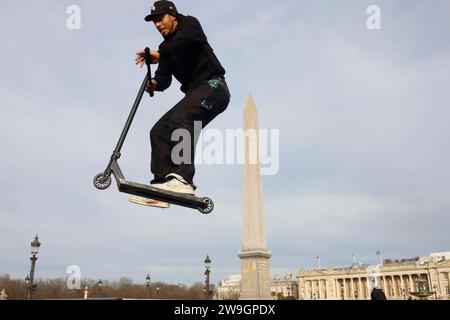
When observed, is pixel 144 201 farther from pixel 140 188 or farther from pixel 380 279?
pixel 380 279

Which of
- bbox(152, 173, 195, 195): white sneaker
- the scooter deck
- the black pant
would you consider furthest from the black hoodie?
the scooter deck

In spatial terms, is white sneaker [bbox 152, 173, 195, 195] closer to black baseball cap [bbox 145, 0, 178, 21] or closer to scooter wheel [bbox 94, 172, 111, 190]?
scooter wheel [bbox 94, 172, 111, 190]

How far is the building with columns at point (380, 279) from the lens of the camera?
98.9 m

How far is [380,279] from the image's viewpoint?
352 feet

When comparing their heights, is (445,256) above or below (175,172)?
above

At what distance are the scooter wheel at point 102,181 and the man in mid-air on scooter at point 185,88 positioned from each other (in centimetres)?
24

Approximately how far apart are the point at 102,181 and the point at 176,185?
605 millimetres

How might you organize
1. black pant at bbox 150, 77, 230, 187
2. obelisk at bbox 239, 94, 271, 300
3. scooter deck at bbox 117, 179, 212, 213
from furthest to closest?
1. obelisk at bbox 239, 94, 271, 300
2. black pant at bbox 150, 77, 230, 187
3. scooter deck at bbox 117, 179, 212, 213

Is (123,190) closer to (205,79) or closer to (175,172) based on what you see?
(175,172)

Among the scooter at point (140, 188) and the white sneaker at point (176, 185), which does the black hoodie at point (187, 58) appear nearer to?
the scooter at point (140, 188)

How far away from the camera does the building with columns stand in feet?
324
